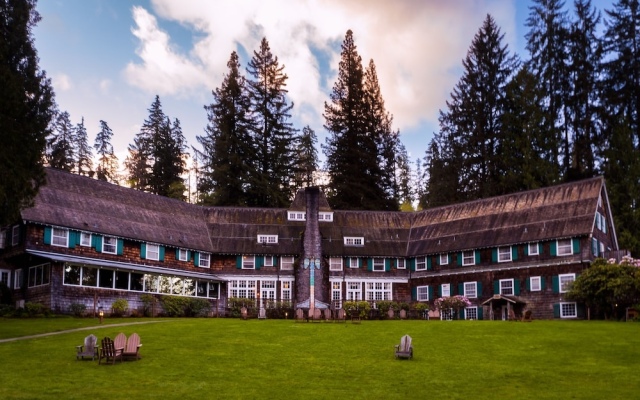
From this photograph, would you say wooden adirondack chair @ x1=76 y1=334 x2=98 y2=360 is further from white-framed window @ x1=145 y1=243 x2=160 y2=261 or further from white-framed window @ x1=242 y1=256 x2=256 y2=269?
white-framed window @ x1=242 y1=256 x2=256 y2=269

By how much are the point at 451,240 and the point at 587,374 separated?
110 ft

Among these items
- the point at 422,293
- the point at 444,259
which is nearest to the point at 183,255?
the point at 422,293

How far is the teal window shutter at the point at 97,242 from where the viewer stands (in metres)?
49.7

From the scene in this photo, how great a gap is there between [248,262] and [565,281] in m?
24.0

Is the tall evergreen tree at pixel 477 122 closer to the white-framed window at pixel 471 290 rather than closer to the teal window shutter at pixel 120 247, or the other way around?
the white-framed window at pixel 471 290

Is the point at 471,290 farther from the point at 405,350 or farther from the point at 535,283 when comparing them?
the point at 405,350

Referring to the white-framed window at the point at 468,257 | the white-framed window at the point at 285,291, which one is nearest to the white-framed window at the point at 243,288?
the white-framed window at the point at 285,291

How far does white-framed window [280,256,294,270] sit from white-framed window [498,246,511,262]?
16.2m

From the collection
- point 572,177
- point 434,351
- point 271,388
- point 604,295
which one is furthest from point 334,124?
point 271,388

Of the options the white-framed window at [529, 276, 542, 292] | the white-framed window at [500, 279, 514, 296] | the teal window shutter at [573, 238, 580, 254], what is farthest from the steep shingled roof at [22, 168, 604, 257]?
the white-framed window at [500, 279, 514, 296]

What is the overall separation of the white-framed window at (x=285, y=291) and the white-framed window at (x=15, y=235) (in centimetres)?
2021

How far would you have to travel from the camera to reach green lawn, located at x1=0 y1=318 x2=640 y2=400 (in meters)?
20.9

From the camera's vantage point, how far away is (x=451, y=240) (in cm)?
5762

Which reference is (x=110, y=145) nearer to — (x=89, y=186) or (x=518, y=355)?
(x=89, y=186)
